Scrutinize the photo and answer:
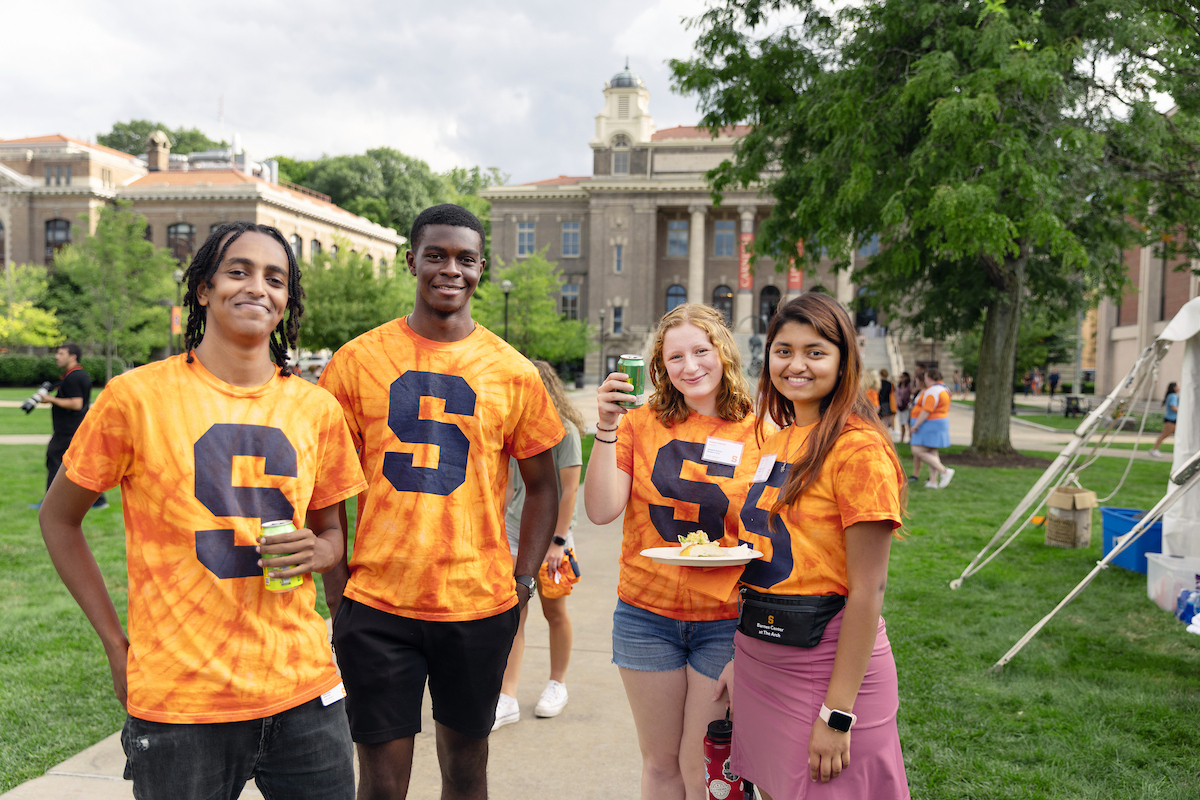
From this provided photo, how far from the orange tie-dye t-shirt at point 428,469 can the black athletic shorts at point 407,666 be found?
51mm

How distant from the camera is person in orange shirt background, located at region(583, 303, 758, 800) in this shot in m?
2.92

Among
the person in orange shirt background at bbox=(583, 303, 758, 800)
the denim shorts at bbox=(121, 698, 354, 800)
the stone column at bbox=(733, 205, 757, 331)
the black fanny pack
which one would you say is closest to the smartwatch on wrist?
the black fanny pack

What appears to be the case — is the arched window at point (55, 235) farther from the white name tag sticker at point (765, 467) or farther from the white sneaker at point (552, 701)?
the white name tag sticker at point (765, 467)

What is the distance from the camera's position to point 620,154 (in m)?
58.7

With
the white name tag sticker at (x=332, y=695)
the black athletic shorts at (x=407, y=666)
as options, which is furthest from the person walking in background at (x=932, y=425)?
the white name tag sticker at (x=332, y=695)

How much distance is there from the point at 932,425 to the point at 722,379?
424 inches

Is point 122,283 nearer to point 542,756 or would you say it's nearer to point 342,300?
point 342,300

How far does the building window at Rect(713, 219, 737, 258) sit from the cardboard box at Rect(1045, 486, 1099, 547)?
5205cm

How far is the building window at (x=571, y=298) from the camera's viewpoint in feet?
202

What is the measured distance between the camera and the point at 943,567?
8.36 meters

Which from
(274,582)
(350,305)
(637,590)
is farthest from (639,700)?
(350,305)

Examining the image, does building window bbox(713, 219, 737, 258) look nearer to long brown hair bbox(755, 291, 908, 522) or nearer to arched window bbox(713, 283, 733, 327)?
arched window bbox(713, 283, 733, 327)

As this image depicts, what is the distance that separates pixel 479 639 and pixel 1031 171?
1287 cm

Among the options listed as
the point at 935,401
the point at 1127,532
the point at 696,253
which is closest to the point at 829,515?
the point at 1127,532
